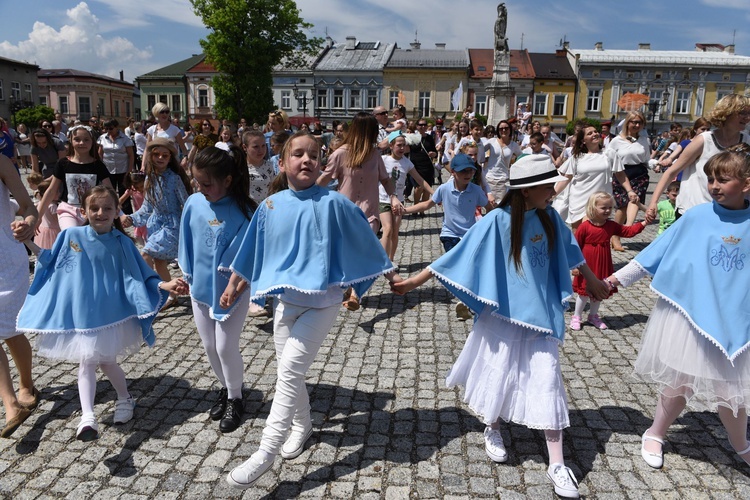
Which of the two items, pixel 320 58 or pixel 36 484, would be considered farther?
pixel 320 58

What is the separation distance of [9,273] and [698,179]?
17.3ft

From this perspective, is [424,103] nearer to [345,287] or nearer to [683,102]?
[683,102]

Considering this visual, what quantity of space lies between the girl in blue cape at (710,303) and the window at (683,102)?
6629 centimetres

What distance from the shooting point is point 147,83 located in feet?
237

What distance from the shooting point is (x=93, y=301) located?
3779 millimetres

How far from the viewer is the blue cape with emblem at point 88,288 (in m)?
3.74

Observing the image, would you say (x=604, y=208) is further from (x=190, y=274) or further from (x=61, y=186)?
(x=61, y=186)

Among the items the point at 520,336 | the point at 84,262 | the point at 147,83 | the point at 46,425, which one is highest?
the point at 147,83

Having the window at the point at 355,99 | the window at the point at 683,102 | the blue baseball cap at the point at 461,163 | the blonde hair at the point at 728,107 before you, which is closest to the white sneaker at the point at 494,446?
the blonde hair at the point at 728,107

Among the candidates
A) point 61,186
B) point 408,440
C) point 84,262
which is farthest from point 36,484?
point 61,186

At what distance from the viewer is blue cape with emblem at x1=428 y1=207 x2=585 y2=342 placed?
3.27m

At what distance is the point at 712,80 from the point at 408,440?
68.9 meters

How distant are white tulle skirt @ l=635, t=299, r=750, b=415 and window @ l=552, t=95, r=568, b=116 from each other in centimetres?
6206

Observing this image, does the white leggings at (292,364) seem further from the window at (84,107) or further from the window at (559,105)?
the window at (84,107)
